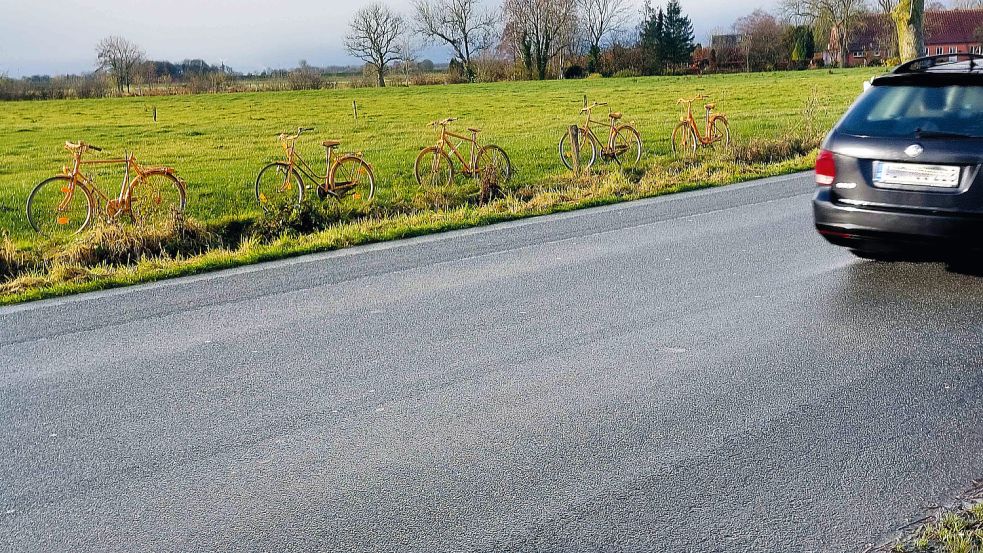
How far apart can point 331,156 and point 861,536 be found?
11187 millimetres

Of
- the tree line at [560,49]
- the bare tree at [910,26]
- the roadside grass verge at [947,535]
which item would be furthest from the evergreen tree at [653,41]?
the roadside grass verge at [947,535]

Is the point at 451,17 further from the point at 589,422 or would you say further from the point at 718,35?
the point at 589,422

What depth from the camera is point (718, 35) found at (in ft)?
456

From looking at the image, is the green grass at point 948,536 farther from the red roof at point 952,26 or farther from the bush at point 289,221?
the red roof at point 952,26

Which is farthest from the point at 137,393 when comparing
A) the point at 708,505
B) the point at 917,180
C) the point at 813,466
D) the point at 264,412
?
the point at 917,180

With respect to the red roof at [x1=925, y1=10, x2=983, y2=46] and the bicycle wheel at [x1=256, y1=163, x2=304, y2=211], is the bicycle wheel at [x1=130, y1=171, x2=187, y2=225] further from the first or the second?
the red roof at [x1=925, y1=10, x2=983, y2=46]

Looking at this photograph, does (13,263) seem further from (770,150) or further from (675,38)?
(675,38)

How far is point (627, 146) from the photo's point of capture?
1716 cm

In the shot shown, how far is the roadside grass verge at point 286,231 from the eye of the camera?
27.7ft

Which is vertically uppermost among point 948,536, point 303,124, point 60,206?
point 303,124

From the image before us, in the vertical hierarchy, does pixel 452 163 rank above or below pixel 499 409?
above

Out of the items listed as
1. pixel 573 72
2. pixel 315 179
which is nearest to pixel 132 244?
pixel 315 179

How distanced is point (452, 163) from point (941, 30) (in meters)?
114

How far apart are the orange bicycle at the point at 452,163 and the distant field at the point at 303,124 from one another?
0.37 meters
